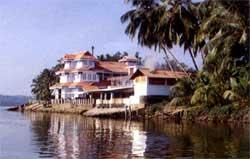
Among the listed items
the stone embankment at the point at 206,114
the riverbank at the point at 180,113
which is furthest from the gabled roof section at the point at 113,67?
the stone embankment at the point at 206,114

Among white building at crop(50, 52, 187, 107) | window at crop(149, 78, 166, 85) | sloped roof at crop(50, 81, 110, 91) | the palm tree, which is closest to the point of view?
the palm tree

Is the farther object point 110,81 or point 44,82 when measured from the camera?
point 44,82

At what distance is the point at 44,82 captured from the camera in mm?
100188

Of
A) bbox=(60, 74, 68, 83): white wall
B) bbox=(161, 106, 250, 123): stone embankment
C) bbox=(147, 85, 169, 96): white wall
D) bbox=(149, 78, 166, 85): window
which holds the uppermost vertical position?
bbox=(60, 74, 68, 83): white wall

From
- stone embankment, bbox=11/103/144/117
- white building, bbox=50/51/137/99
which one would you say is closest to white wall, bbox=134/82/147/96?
stone embankment, bbox=11/103/144/117

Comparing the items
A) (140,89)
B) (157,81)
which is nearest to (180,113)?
(157,81)

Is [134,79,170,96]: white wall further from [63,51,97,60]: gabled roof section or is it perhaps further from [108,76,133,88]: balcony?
[63,51,97,60]: gabled roof section

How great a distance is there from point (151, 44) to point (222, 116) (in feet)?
47.4

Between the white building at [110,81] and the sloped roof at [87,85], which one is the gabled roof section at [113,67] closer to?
the white building at [110,81]

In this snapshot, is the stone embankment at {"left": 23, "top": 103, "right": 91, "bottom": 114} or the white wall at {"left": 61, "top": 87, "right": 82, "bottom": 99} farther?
the white wall at {"left": 61, "top": 87, "right": 82, "bottom": 99}

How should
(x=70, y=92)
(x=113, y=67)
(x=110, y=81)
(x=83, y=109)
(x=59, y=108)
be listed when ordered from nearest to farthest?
(x=83, y=109) < (x=59, y=108) < (x=110, y=81) < (x=113, y=67) < (x=70, y=92)

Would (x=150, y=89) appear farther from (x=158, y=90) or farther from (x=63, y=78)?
(x=63, y=78)

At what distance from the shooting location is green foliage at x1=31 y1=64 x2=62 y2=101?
318 feet

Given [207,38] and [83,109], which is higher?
[207,38]
